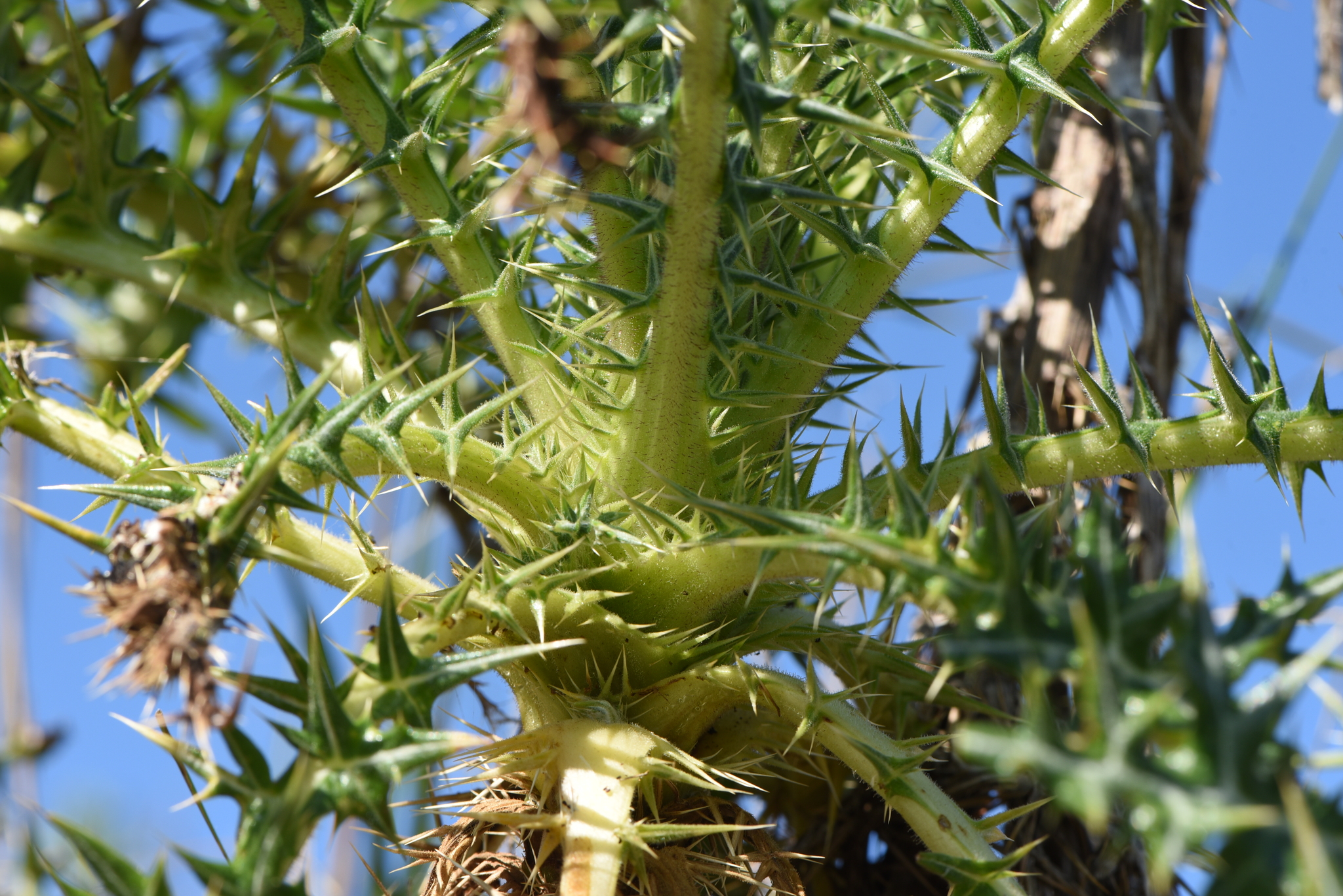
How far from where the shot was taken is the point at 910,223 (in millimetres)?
1497

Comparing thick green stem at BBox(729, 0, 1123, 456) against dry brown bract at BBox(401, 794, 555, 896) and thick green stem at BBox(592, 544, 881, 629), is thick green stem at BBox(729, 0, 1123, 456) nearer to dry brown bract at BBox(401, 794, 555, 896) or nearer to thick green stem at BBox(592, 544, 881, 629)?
thick green stem at BBox(592, 544, 881, 629)

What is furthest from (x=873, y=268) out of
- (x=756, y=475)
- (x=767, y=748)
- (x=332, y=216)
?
(x=332, y=216)

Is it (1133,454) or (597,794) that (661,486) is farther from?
(1133,454)

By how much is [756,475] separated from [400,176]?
65 centimetres

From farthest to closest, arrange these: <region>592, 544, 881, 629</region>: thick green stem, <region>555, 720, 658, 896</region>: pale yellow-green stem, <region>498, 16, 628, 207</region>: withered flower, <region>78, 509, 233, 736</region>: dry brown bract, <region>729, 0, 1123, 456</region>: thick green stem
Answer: <region>729, 0, 1123, 456</region>: thick green stem
<region>592, 544, 881, 629</region>: thick green stem
<region>555, 720, 658, 896</region>: pale yellow-green stem
<region>78, 509, 233, 736</region>: dry brown bract
<region>498, 16, 628, 207</region>: withered flower

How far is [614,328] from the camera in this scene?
5.09 feet

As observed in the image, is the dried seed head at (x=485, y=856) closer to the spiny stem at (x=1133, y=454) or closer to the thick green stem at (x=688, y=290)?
the thick green stem at (x=688, y=290)

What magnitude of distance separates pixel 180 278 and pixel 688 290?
1039mm

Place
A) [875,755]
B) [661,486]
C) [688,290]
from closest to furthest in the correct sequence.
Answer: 1. [688,290]
2. [875,755]
3. [661,486]

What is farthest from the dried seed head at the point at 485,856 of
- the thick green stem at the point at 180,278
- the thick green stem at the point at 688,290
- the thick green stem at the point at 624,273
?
the thick green stem at the point at 180,278

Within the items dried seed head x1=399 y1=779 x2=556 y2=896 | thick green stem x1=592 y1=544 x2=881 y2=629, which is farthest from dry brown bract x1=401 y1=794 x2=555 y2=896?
thick green stem x1=592 y1=544 x2=881 y2=629

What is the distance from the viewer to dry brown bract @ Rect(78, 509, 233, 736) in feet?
3.05

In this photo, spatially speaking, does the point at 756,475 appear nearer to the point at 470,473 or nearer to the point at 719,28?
the point at 470,473

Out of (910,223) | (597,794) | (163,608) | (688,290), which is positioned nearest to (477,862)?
(597,794)
